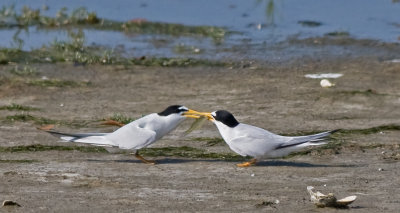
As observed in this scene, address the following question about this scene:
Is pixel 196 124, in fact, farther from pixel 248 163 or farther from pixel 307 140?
pixel 307 140

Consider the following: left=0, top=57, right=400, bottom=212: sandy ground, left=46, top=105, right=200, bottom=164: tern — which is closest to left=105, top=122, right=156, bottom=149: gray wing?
left=46, top=105, right=200, bottom=164: tern

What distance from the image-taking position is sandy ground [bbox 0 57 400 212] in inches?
276

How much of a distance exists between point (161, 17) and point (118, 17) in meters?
0.54

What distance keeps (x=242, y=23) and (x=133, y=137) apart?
19.8ft

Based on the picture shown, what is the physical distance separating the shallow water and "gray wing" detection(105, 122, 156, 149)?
4138 millimetres

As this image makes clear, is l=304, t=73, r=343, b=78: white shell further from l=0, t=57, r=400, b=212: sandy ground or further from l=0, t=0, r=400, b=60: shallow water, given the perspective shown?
l=0, t=0, r=400, b=60: shallow water

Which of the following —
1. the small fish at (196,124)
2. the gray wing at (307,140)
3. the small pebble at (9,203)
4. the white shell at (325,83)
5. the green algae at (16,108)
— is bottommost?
the small pebble at (9,203)

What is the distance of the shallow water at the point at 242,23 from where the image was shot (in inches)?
495

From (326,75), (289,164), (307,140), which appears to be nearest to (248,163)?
(289,164)

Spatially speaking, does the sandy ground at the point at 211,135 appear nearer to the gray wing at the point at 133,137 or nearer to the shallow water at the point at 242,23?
the gray wing at the point at 133,137

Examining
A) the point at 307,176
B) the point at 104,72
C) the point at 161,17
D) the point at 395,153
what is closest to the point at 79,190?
the point at 307,176

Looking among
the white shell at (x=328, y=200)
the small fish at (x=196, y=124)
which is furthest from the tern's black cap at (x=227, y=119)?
the white shell at (x=328, y=200)

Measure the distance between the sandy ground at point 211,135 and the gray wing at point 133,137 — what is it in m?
0.15

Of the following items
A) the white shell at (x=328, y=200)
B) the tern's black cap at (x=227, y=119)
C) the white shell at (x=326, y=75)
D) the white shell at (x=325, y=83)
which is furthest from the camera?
the white shell at (x=326, y=75)
